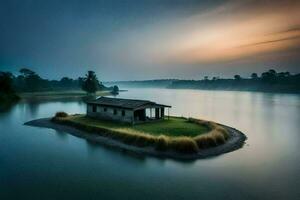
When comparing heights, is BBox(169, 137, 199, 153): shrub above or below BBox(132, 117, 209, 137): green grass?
below

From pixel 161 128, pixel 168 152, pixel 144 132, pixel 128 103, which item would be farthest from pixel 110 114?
pixel 168 152

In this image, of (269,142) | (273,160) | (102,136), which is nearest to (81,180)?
(102,136)

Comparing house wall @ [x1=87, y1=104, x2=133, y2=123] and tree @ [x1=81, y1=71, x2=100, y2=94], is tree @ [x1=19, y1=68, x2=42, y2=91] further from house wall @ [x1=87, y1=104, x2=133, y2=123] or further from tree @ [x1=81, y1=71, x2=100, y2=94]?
house wall @ [x1=87, y1=104, x2=133, y2=123]

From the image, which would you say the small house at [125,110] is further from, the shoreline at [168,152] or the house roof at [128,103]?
Result: the shoreline at [168,152]

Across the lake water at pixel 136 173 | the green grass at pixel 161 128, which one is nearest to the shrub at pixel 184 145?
the lake water at pixel 136 173

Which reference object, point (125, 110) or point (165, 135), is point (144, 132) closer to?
point (165, 135)

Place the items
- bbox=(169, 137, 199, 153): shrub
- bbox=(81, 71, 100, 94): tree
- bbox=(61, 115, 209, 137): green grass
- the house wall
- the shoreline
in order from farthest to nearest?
bbox=(81, 71, 100, 94): tree, the house wall, bbox=(61, 115, 209, 137): green grass, bbox=(169, 137, 199, 153): shrub, the shoreline

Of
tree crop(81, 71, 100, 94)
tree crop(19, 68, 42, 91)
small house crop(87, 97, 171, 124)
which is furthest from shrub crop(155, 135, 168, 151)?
tree crop(19, 68, 42, 91)

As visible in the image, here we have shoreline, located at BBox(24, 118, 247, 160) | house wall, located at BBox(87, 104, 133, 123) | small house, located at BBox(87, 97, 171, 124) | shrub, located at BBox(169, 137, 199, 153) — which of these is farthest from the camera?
house wall, located at BBox(87, 104, 133, 123)

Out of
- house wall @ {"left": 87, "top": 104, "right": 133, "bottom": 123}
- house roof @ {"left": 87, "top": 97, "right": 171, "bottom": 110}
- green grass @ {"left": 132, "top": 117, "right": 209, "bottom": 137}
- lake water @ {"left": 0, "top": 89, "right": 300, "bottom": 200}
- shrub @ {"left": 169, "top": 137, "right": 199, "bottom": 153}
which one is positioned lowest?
lake water @ {"left": 0, "top": 89, "right": 300, "bottom": 200}
